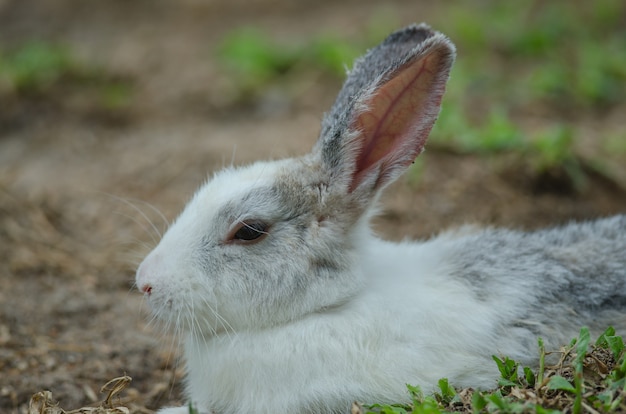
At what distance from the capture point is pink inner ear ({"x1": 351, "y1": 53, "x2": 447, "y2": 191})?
3824 mm

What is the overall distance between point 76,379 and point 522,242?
260 centimetres

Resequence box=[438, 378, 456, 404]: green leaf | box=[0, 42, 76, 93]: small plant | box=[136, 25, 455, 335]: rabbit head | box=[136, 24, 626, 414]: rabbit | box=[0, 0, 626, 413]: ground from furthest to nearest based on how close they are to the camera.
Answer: box=[0, 42, 76, 93]: small plant
box=[0, 0, 626, 413]: ground
box=[136, 25, 455, 335]: rabbit head
box=[136, 24, 626, 414]: rabbit
box=[438, 378, 456, 404]: green leaf

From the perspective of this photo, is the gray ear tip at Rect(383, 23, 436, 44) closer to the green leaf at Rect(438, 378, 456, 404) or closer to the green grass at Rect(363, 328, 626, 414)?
the green grass at Rect(363, 328, 626, 414)

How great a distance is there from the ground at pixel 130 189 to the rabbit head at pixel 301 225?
56cm

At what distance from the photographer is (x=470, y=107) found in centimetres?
740

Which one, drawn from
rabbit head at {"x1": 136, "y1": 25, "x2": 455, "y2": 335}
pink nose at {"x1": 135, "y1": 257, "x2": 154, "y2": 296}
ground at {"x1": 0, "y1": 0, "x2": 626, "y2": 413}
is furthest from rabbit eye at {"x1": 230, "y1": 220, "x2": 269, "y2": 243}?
ground at {"x1": 0, "y1": 0, "x2": 626, "y2": 413}

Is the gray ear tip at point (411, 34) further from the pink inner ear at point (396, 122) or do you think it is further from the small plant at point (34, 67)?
the small plant at point (34, 67)

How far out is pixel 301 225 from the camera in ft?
12.6

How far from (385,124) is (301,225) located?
66cm

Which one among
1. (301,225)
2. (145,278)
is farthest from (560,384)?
(145,278)

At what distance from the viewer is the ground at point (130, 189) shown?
15.4 feet

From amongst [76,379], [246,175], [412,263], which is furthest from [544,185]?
[76,379]

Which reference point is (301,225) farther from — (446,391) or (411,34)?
(411,34)

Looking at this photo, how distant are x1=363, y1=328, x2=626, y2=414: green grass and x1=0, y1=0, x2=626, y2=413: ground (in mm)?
1798
